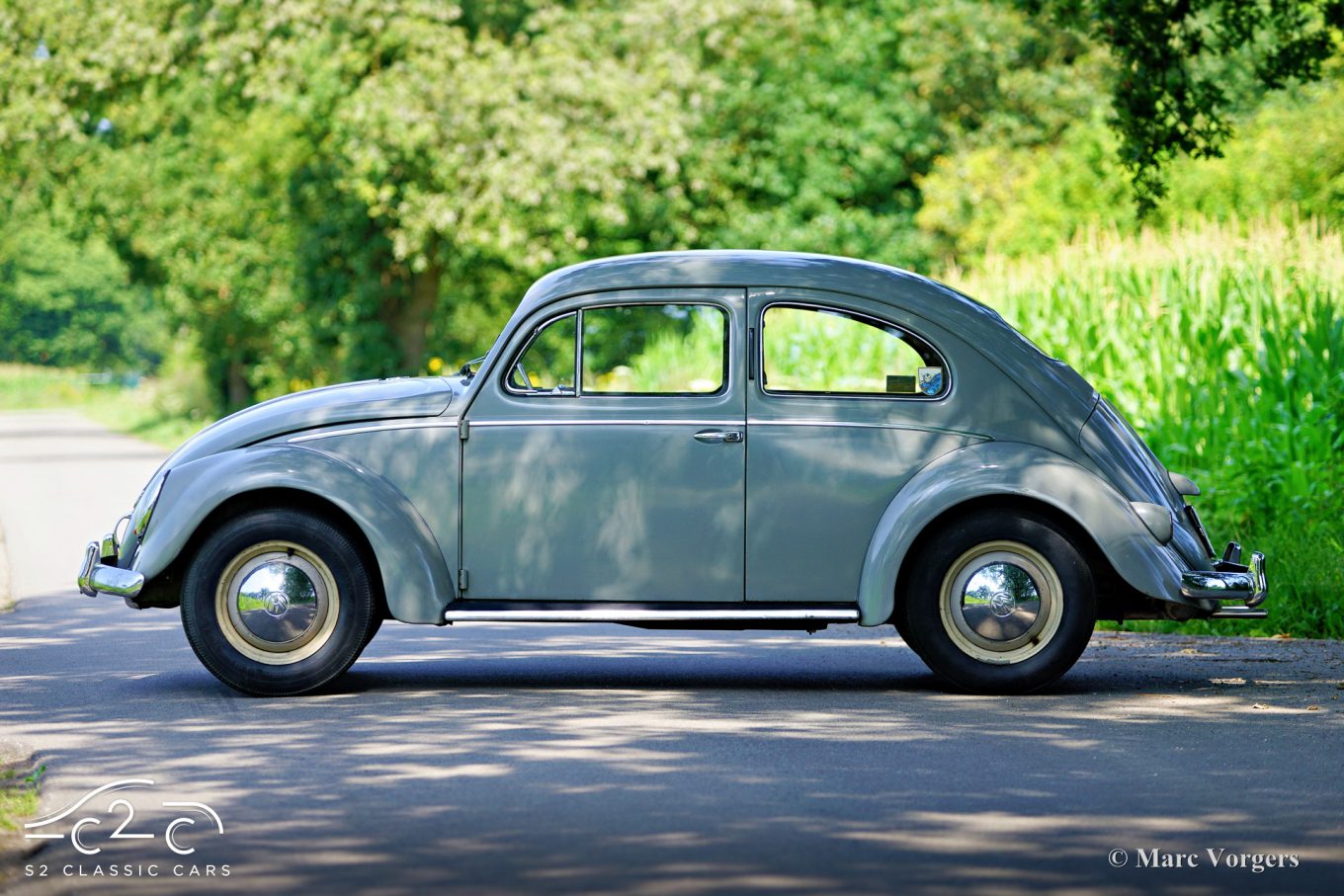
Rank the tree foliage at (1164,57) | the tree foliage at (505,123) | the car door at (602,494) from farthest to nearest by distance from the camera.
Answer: the tree foliage at (505,123) → the tree foliage at (1164,57) → the car door at (602,494)

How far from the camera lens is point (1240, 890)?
→ 541 cm

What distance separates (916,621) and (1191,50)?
7106 millimetres

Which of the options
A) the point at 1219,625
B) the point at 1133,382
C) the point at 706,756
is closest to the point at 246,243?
the point at 1133,382

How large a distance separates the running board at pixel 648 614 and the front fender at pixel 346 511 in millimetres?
200

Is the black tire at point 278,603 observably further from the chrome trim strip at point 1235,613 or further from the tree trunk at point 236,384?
the tree trunk at point 236,384

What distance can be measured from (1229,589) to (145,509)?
4.91m

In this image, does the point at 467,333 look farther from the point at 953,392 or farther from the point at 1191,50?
the point at 953,392

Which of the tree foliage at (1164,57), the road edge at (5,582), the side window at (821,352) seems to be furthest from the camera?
the side window at (821,352)

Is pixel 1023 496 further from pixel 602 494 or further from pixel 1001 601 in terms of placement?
pixel 602 494

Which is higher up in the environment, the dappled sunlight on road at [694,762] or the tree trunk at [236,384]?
the tree trunk at [236,384]

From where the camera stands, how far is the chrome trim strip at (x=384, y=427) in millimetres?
8812

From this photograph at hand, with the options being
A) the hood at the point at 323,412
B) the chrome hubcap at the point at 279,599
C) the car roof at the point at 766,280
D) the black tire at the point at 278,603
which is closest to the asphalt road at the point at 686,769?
the black tire at the point at 278,603

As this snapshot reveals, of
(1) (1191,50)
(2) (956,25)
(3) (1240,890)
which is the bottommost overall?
(3) (1240,890)

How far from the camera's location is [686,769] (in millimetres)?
7086
